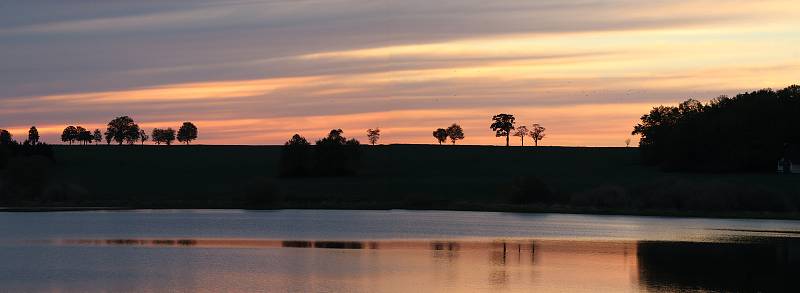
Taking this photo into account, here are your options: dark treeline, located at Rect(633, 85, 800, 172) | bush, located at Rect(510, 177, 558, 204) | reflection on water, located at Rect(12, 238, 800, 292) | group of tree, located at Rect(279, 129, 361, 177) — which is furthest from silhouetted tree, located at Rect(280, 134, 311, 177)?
reflection on water, located at Rect(12, 238, 800, 292)

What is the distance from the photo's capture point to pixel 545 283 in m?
37.2

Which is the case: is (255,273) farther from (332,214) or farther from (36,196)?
(36,196)

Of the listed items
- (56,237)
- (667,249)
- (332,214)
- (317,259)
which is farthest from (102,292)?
(332,214)

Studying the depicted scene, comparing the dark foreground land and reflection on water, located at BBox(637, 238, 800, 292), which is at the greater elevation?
the dark foreground land

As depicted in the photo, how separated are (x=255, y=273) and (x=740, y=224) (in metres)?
43.3

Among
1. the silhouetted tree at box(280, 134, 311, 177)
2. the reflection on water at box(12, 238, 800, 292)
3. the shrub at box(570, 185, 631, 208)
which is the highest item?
the silhouetted tree at box(280, 134, 311, 177)

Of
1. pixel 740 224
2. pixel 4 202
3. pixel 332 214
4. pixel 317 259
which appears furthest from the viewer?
pixel 4 202

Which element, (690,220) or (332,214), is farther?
(332,214)

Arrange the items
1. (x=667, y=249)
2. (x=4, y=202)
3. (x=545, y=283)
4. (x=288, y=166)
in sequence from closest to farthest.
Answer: (x=545, y=283) < (x=667, y=249) < (x=4, y=202) < (x=288, y=166)

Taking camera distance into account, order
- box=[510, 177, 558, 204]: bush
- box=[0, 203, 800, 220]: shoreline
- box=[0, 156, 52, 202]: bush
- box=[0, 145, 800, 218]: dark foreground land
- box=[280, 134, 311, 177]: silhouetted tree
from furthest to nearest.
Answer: box=[280, 134, 311, 177]: silhouetted tree
box=[0, 156, 52, 202]: bush
box=[510, 177, 558, 204]: bush
box=[0, 145, 800, 218]: dark foreground land
box=[0, 203, 800, 220]: shoreline

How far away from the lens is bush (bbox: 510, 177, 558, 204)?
89688mm

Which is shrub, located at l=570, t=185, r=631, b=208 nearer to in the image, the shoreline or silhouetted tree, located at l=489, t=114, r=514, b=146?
the shoreline

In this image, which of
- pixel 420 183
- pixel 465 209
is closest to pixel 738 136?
Result: pixel 420 183

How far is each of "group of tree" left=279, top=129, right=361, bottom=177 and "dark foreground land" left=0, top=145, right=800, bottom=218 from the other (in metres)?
1.99
